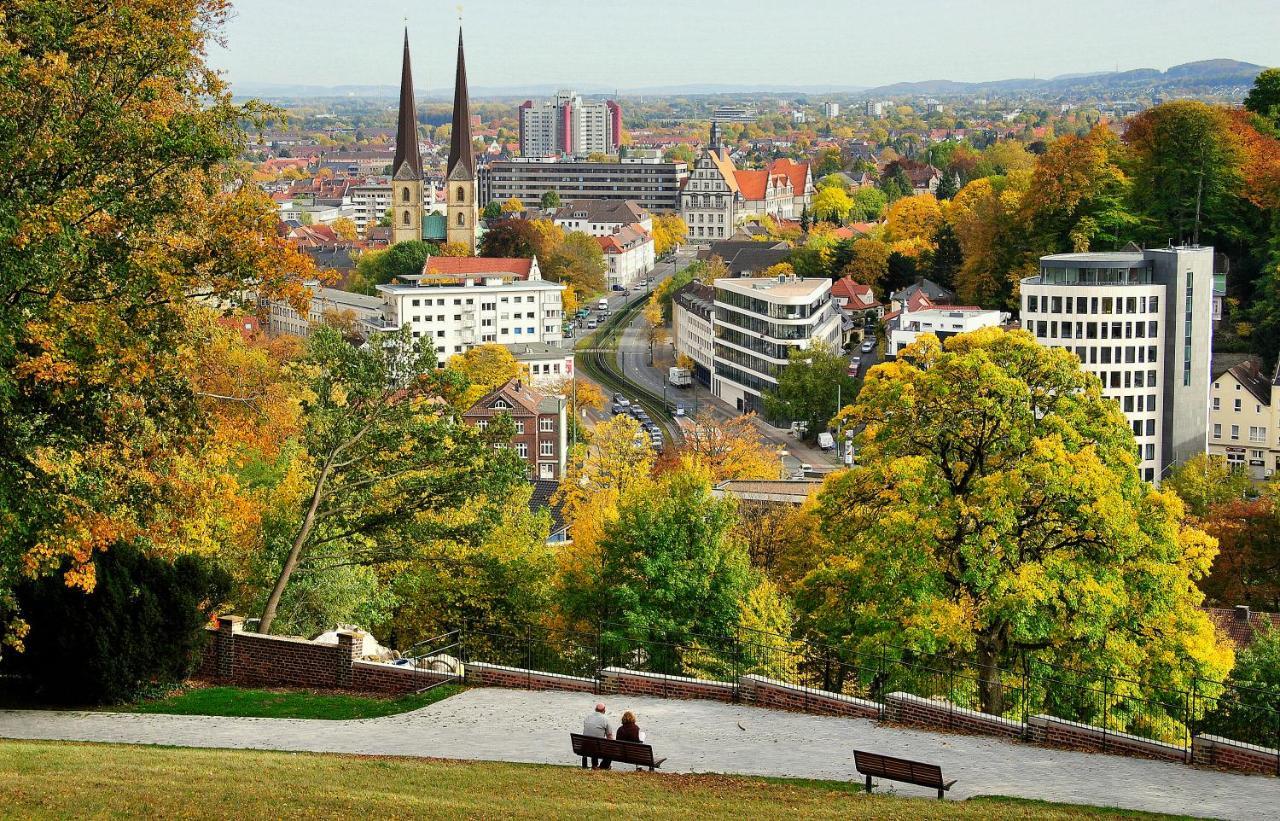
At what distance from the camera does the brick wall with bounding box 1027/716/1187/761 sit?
21984 millimetres

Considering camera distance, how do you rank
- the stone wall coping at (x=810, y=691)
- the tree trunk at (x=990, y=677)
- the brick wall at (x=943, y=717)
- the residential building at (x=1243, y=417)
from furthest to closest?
the residential building at (x=1243, y=417), the tree trunk at (x=990, y=677), the stone wall coping at (x=810, y=691), the brick wall at (x=943, y=717)

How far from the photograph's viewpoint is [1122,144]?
96.0 m

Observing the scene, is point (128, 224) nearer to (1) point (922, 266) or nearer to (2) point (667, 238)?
(1) point (922, 266)

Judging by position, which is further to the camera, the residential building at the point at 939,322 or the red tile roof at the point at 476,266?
the red tile roof at the point at 476,266

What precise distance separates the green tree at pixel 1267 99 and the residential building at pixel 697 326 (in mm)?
30861

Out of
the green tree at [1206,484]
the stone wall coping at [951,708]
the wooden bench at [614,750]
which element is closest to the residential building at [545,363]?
the green tree at [1206,484]

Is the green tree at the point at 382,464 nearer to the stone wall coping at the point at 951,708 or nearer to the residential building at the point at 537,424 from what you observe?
the stone wall coping at the point at 951,708

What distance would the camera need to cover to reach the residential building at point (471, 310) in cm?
11125

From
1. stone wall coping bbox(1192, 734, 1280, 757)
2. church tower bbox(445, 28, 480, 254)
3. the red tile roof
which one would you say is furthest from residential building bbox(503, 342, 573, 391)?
stone wall coping bbox(1192, 734, 1280, 757)

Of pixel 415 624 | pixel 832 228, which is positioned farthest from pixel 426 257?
pixel 415 624

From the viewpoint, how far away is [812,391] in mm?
85062

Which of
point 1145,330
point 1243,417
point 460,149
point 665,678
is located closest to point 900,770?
point 665,678

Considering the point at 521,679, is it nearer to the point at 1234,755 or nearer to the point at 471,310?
the point at 1234,755

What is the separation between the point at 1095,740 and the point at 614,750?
6.22 meters
